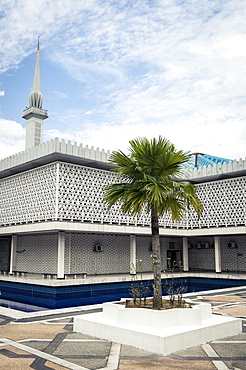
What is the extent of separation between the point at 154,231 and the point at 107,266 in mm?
17341

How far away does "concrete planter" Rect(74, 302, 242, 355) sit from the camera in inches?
254

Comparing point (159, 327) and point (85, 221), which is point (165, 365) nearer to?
point (159, 327)

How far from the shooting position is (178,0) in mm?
11102

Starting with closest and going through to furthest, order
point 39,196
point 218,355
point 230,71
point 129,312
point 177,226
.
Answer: point 218,355, point 129,312, point 230,71, point 39,196, point 177,226

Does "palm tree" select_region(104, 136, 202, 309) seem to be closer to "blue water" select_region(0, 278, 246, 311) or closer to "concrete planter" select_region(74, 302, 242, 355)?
"concrete planter" select_region(74, 302, 242, 355)

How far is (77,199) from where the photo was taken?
20.7 m

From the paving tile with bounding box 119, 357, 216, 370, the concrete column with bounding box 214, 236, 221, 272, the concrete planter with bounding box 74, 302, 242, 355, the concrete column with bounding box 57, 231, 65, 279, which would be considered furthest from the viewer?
the concrete column with bounding box 214, 236, 221, 272

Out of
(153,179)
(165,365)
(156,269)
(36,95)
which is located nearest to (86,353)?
(165,365)

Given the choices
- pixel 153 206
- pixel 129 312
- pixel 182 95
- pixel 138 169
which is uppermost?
pixel 182 95

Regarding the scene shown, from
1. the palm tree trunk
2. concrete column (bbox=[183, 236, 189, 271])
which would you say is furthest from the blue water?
the palm tree trunk

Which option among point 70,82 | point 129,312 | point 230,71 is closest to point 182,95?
point 230,71

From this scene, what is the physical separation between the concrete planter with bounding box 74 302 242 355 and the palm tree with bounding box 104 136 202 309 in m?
1.01

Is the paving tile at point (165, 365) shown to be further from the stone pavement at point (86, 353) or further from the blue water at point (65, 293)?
the blue water at point (65, 293)

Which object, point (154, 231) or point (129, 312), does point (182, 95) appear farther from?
point (129, 312)
